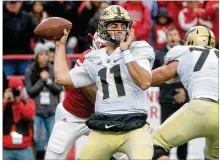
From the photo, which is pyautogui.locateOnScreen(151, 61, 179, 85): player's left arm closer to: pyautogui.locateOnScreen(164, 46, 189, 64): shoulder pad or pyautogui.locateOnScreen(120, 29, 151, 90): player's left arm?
pyautogui.locateOnScreen(164, 46, 189, 64): shoulder pad

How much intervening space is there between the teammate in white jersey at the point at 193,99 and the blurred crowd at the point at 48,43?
8.79ft

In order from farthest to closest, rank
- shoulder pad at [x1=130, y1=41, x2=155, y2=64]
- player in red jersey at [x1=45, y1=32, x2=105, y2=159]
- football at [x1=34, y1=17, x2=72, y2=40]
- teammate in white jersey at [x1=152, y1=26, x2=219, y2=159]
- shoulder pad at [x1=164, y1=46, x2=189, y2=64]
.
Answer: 1. player in red jersey at [x1=45, y1=32, x2=105, y2=159]
2. shoulder pad at [x1=164, y1=46, x2=189, y2=64]
3. teammate in white jersey at [x1=152, y1=26, x2=219, y2=159]
4. football at [x1=34, y1=17, x2=72, y2=40]
5. shoulder pad at [x1=130, y1=41, x2=155, y2=64]

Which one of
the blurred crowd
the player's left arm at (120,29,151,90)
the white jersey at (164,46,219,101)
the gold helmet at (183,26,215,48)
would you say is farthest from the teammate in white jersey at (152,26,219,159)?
the blurred crowd

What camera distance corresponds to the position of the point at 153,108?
10.6m

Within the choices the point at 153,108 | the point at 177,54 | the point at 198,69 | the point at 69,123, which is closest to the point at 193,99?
the point at 198,69

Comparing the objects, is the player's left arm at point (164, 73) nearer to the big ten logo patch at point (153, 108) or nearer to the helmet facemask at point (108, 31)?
the helmet facemask at point (108, 31)

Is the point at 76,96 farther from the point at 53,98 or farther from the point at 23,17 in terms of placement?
the point at 23,17

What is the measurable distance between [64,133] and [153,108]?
2416mm

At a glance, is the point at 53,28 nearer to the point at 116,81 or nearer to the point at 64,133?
the point at 116,81

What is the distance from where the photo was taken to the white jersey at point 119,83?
6832 millimetres

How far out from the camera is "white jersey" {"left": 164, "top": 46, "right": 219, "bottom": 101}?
25.0ft

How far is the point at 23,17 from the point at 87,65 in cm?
505

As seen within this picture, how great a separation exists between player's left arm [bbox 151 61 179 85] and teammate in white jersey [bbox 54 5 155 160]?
70 cm

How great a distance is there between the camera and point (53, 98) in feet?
34.9
